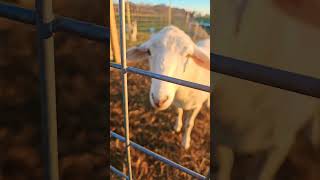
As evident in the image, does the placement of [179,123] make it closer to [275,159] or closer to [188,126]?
[188,126]

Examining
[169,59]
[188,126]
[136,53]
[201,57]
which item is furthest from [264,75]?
[188,126]

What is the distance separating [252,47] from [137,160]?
10.3 feet

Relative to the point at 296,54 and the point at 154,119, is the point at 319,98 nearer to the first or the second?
the point at 296,54

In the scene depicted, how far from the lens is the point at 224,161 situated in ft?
1.03

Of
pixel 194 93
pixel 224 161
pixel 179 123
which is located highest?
pixel 224 161

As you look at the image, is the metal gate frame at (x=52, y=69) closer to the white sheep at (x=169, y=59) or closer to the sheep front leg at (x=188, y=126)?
the white sheep at (x=169, y=59)

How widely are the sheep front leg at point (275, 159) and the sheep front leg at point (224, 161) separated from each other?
23mm

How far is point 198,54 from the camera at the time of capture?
2279 mm

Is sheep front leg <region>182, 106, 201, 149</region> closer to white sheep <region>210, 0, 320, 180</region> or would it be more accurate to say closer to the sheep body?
the sheep body

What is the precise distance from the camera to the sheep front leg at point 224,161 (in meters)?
0.31

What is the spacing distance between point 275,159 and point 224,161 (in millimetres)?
37

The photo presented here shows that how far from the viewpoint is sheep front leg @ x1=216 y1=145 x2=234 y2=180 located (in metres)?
0.31

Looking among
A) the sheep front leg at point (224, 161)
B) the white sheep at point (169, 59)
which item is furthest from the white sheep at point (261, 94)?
→ the white sheep at point (169, 59)

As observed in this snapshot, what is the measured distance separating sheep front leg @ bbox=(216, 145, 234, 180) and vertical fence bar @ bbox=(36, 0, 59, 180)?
0.49 feet
